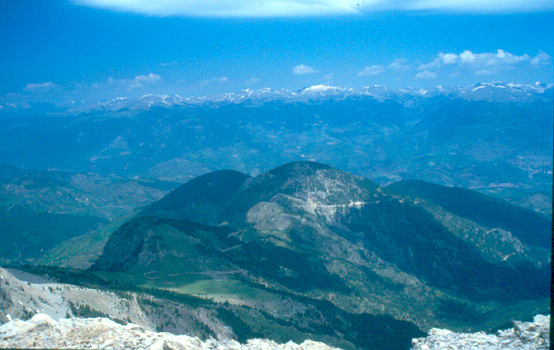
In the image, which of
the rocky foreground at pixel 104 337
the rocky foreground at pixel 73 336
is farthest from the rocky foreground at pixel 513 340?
the rocky foreground at pixel 73 336

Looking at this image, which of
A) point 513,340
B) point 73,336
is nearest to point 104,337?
point 73,336

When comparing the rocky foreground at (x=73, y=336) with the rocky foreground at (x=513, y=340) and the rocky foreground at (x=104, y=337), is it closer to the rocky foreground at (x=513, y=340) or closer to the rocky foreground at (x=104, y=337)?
the rocky foreground at (x=104, y=337)

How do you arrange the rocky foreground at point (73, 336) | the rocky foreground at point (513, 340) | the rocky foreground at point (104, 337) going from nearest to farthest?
the rocky foreground at point (73, 336) < the rocky foreground at point (104, 337) < the rocky foreground at point (513, 340)

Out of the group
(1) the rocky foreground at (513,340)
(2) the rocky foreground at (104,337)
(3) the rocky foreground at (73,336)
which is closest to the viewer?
(3) the rocky foreground at (73,336)

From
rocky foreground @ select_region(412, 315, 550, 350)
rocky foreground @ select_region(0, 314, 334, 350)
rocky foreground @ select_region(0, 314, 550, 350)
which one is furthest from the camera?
rocky foreground @ select_region(412, 315, 550, 350)

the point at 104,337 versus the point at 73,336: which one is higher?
the point at 73,336

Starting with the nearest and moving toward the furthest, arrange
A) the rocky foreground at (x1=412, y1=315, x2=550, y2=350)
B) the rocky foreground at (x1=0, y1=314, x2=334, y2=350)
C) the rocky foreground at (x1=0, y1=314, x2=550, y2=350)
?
the rocky foreground at (x1=0, y1=314, x2=334, y2=350), the rocky foreground at (x1=0, y1=314, x2=550, y2=350), the rocky foreground at (x1=412, y1=315, x2=550, y2=350)

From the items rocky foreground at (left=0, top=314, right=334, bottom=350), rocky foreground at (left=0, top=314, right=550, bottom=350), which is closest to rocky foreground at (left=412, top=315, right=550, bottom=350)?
rocky foreground at (left=0, top=314, right=550, bottom=350)

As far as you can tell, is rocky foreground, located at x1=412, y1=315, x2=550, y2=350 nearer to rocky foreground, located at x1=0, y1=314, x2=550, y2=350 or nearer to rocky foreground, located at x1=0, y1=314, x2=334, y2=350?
rocky foreground, located at x1=0, y1=314, x2=550, y2=350

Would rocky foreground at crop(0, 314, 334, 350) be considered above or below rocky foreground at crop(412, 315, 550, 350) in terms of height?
above

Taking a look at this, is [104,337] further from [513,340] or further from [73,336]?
[513,340]

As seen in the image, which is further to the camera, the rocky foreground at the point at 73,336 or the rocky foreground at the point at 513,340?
the rocky foreground at the point at 513,340

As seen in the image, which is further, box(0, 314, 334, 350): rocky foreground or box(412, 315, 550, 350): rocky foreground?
box(412, 315, 550, 350): rocky foreground
